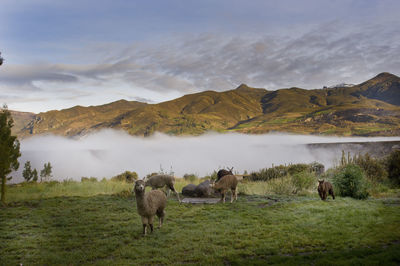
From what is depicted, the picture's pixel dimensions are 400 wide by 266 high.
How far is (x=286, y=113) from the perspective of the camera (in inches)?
5340

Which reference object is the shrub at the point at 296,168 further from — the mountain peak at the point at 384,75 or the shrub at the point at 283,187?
the mountain peak at the point at 384,75

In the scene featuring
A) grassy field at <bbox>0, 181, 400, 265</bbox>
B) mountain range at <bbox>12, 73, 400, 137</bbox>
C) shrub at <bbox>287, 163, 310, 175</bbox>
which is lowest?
grassy field at <bbox>0, 181, 400, 265</bbox>

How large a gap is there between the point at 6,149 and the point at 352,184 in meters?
17.8

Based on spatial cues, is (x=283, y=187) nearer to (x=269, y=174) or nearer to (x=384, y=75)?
(x=269, y=174)

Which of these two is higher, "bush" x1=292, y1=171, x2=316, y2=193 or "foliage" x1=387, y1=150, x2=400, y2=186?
"foliage" x1=387, y1=150, x2=400, y2=186

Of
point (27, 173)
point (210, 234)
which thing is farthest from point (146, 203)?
point (27, 173)

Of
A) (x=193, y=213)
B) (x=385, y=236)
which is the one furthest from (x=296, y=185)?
(x=385, y=236)

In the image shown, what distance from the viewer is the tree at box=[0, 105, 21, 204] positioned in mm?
13266

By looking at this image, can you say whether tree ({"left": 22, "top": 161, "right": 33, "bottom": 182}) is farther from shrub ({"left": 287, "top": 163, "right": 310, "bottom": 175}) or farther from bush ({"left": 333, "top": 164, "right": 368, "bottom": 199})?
bush ({"left": 333, "top": 164, "right": 368, "bottom": 199})

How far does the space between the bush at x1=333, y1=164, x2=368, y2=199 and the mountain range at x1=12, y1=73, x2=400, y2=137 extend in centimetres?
6092

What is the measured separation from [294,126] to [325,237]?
101 meters

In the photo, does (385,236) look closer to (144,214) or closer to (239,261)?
(239,261)

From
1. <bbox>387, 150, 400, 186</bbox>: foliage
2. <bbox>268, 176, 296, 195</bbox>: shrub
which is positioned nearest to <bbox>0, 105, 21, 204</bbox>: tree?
<bbox>268, 176, 296, 195</bbox>: shrub

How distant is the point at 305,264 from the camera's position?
18.7ft
